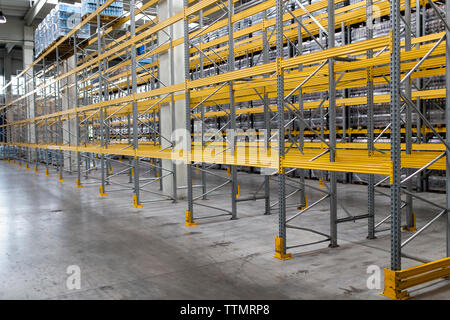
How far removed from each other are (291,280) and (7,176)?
641 inches

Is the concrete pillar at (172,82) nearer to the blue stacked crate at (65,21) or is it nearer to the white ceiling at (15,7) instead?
the blue stacked crate at (65,21)

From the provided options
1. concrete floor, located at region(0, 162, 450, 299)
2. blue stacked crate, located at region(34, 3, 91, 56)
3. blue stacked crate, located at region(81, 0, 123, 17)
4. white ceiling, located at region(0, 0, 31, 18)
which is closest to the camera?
concrete floor, located at region(0, 162, 450, 299)

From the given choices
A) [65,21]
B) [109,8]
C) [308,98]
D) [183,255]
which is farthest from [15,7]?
[183,255]

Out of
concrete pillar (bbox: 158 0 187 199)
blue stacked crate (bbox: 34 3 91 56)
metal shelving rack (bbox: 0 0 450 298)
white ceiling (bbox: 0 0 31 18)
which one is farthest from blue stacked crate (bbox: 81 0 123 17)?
white ceiling (bbox: 0 0 31 18)

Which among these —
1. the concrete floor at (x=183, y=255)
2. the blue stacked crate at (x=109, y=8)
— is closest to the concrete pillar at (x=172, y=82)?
the concrete floor at (x=183, y=255)

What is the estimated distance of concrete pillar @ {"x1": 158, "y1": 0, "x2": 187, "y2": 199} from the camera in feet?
33.2

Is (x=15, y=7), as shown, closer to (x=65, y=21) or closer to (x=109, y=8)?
(x=65, y=21)

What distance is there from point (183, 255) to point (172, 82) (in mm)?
5422

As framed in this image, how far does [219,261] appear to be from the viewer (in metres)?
5.35

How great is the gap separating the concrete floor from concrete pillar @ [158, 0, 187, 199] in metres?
1.13

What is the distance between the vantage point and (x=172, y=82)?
9.97 meters

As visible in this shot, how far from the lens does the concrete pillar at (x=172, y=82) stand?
10125 millimetres

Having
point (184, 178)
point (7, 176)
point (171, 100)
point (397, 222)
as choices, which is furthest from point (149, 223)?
point (7, 176)

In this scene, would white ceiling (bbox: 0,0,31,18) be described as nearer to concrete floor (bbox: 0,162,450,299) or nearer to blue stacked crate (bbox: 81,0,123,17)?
blue stacked crate (bbox: 81,0,123,17)
